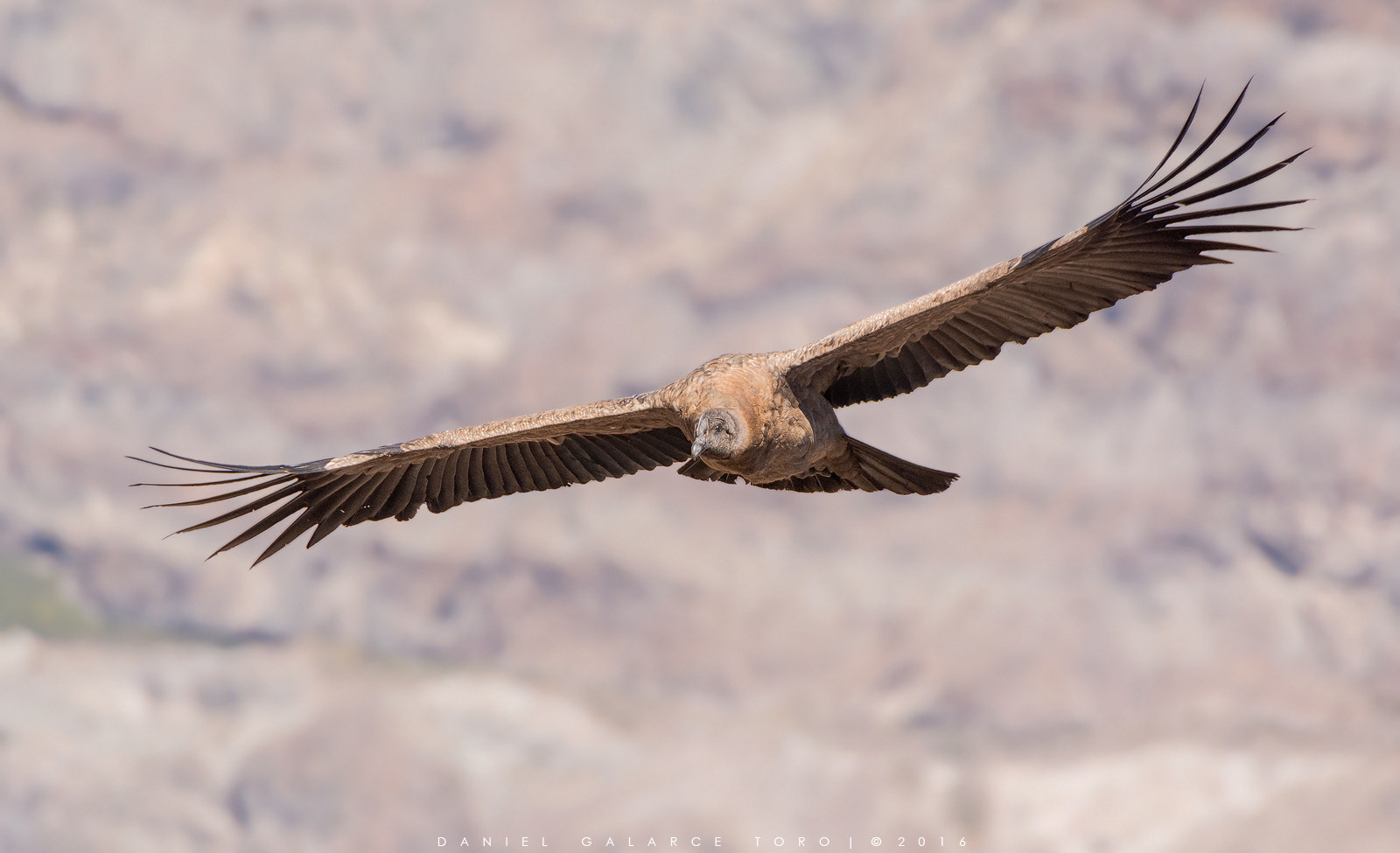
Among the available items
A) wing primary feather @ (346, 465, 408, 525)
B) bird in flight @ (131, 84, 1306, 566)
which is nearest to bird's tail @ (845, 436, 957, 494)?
bird in flight @ (131, 84, 1306, 566)

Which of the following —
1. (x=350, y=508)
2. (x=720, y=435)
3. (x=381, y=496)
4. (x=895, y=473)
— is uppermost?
(x=381, y=496)

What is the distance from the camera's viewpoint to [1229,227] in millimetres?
10438

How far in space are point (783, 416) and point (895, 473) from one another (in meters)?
1.55

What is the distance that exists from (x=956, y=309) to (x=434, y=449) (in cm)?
521

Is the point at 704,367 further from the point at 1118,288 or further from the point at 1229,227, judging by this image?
the point at 1229,227

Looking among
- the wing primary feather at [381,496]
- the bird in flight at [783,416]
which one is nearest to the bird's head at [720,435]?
the bird in flight at [783,416]

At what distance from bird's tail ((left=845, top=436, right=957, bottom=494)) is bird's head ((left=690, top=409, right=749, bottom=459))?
174 cm

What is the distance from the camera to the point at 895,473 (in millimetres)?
12602

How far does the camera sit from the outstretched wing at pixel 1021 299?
34.3ft

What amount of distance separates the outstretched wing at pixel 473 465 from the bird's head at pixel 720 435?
4.25ft

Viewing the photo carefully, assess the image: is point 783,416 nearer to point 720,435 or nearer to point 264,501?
point 720,435

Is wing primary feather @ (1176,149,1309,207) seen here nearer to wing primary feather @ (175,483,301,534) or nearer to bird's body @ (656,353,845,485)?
bird's body @ (656,353,845,485)

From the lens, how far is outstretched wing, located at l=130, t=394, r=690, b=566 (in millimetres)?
12828

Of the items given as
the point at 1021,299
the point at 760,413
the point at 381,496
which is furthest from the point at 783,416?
the point at 381,496
